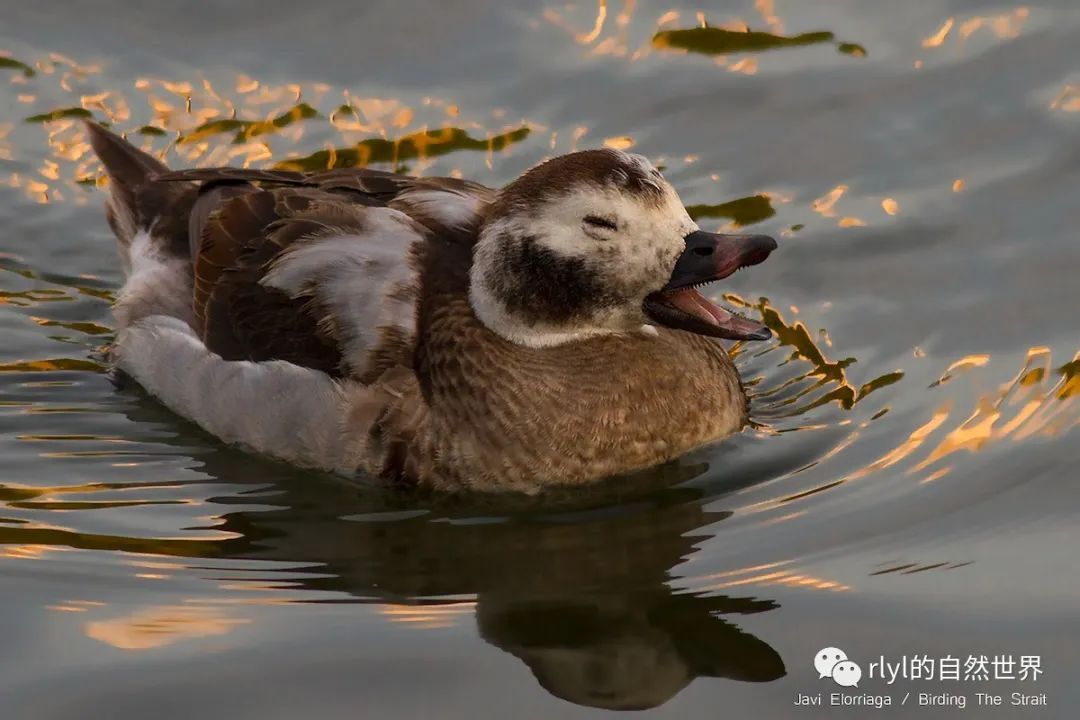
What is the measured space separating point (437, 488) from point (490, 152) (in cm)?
364

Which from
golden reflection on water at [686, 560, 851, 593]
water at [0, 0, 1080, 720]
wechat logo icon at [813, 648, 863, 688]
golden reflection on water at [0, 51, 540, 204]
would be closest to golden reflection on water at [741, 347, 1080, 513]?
water at [0, 0, 1080, 720]

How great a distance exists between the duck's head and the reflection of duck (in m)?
0.79

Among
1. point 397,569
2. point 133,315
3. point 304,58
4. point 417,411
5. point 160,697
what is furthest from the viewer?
point 304,58

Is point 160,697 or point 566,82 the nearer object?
point 160,697

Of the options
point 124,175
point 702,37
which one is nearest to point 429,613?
point 124,175

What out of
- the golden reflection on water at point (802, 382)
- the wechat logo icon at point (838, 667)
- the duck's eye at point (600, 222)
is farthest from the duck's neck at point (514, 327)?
the wechat logo icon at point (838, 667)

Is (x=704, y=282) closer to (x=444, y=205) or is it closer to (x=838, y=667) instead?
(x=444, y=205)

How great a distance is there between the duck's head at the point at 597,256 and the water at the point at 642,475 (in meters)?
0.78

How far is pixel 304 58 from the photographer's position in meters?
12.2

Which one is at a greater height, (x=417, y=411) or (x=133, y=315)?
(x=133, y=315)

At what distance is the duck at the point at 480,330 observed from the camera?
7.95 metres

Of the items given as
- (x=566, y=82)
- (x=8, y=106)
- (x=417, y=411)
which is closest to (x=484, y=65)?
(x=566, y=82)

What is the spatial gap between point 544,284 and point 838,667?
236 centimetres

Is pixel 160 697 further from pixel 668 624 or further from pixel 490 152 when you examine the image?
pixel 490 152
